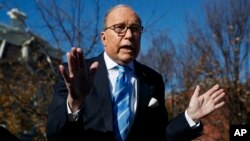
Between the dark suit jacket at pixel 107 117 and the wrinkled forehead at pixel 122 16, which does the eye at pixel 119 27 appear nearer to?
the wrinkled forehead at pixel 122 16

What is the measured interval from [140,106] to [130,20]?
1.62ft

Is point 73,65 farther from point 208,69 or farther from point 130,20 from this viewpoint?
point 208,69

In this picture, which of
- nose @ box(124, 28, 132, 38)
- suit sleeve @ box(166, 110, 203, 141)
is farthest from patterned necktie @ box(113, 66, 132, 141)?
suit sleeve @ box(166, 110, 203, 141)

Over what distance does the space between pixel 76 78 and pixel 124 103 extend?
462mm

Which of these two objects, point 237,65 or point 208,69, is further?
point 208,69

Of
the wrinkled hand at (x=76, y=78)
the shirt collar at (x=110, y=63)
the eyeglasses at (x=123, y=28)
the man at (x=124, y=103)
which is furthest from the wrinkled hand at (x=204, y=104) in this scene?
the wrinkled hand at (x=76, y=78)

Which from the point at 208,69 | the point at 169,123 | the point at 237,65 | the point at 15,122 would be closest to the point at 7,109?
the point at 15,122

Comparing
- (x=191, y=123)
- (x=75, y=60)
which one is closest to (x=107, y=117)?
(x=75, y=60)

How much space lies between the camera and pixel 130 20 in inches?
84.0

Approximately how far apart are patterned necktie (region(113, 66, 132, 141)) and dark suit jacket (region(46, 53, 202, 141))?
4cm

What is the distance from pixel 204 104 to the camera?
2297 millimetres

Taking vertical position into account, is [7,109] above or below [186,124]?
below

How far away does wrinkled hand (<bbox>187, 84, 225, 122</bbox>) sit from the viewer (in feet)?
7.41

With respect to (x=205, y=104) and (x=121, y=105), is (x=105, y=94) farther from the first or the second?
(x=205, y=104)
